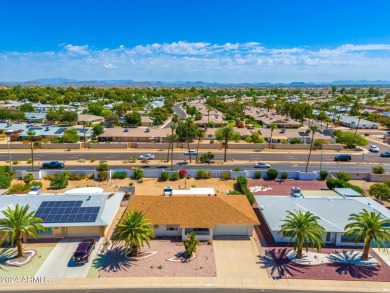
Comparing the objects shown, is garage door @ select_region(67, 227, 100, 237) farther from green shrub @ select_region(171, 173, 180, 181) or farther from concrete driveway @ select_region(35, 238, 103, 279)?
green shrub @ select_region(171, 173, 180, 181)

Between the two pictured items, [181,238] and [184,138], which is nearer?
[181,238]

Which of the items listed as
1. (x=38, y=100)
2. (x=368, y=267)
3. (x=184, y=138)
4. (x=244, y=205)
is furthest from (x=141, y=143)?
(x=38, y=100)

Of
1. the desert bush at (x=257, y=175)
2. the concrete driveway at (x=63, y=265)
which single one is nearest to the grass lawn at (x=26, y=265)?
the concrete driveway at (x=63, y=265)

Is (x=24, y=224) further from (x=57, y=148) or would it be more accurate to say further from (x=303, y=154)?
(x=303, y=154)

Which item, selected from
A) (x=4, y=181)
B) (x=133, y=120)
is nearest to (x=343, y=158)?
(x=133, y=120)

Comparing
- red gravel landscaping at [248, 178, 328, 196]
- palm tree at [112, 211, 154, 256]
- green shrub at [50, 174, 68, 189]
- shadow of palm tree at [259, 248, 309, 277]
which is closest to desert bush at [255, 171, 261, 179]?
red gravel landscaping at [248, 178, 328, 196]

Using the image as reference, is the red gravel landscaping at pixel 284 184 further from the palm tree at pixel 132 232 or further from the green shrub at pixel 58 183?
the green shrub at pixel 58 183
